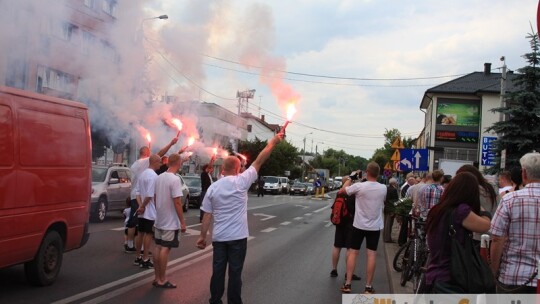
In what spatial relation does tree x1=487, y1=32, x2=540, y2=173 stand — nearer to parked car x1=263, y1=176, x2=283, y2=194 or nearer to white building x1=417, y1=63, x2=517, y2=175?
white building x1=417, y1=63, x2=517, y2=175

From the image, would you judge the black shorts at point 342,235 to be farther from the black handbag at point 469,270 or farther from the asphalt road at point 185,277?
the black handbag at point 469,270

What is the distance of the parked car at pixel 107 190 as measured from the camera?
50.0ft

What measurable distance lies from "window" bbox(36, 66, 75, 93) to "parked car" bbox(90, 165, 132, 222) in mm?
2781

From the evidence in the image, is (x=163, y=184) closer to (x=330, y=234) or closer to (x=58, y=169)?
(x=58, y=169)

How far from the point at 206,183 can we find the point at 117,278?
979 cm

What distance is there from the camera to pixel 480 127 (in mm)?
50281

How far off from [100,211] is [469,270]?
1329 centimetres

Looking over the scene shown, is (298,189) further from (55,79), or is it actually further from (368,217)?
(368,217)

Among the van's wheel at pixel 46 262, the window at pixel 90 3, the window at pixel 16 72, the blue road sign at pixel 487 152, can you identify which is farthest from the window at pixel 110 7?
the blue road sign at pixel 487 152

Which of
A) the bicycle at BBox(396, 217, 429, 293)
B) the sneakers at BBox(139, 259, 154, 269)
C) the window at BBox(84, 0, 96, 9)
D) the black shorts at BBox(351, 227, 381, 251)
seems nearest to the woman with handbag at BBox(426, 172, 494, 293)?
Result: the bicycle at BBox(396, 217, 429, 293)

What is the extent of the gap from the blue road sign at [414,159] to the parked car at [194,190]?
352 inches

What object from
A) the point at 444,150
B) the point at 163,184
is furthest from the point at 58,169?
the point at 444,150

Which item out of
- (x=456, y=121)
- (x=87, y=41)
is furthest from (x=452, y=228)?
(x=456, y=121)

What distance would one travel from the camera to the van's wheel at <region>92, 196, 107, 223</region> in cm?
1516
